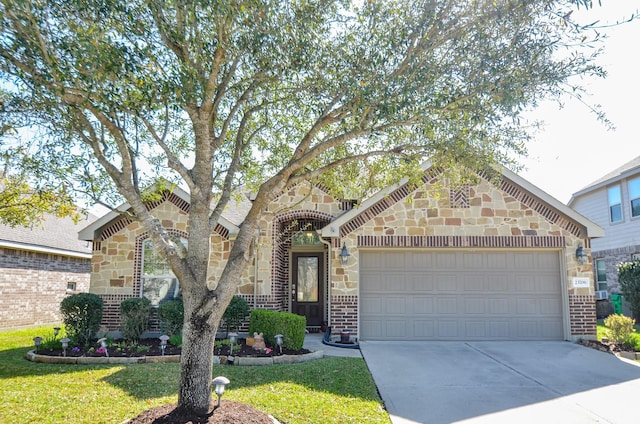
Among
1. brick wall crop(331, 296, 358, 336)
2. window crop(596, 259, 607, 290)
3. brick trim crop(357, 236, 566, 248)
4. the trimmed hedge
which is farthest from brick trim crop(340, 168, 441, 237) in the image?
window crop(596, 259, 607, 290)

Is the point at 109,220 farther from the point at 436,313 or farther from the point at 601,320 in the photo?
the point at 601,320

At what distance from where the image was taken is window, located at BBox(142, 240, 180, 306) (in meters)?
12.3

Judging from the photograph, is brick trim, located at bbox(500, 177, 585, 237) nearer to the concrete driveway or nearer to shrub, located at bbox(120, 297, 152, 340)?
the concrete driveway

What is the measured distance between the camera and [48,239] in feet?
55.8

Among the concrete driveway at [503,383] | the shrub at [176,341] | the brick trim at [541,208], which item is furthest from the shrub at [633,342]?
the shrub at [176,341]

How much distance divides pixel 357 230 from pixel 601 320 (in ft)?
36.1

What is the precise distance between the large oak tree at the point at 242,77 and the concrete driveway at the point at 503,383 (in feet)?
11.2

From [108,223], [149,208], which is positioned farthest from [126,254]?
[149,208]

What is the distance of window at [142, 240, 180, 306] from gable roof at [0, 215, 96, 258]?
3.21 m

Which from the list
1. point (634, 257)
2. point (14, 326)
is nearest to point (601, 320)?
point (634, 257)

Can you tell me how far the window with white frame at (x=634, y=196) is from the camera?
17.5 meters

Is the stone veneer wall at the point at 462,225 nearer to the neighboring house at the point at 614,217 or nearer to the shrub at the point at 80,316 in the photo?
the shrub at the point at 80,316

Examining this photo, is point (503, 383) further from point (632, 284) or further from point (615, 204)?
point (615, 204)

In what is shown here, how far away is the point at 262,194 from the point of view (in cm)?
595
